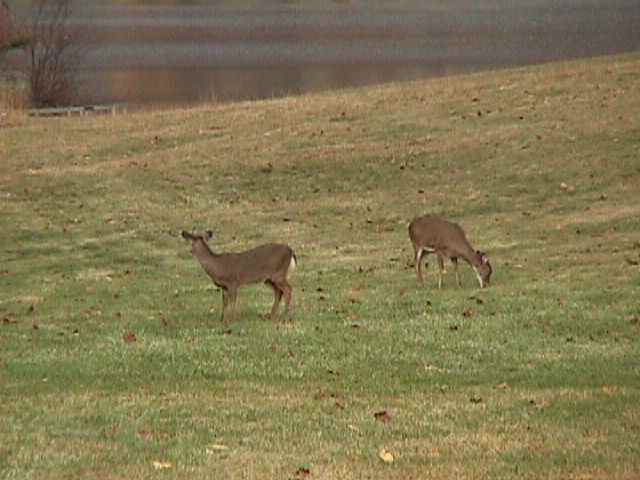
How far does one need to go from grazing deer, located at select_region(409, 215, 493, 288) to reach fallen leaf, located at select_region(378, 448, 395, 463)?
29.4 ft

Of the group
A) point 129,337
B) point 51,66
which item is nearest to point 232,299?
point 129,337

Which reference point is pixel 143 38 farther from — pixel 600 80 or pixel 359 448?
pixel 359 448

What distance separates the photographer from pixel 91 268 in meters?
22.6

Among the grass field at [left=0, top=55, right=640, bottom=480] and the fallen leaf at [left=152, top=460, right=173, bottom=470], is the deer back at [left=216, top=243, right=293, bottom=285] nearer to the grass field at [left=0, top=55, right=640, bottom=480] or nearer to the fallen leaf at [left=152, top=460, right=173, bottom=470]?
the grass field at [left=0, top=55, right=640, bottom=480]

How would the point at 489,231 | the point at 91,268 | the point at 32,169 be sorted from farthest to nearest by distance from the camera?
the point at 32,169 → the point at 489,231 → the point at 91,268

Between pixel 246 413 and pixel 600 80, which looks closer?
pixel 246 413

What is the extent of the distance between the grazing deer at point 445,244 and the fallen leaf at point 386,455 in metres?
8.95

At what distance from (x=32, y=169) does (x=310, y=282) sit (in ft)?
50.0

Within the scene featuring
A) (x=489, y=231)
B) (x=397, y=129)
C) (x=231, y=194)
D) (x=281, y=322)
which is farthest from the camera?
(x=397, y=129)

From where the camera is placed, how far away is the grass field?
1071 centimetres

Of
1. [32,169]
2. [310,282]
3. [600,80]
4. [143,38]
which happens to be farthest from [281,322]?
[143,38]

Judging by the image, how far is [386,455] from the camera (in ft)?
33.6

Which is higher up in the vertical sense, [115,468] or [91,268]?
[115,468]

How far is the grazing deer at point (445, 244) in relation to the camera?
1922 cm
